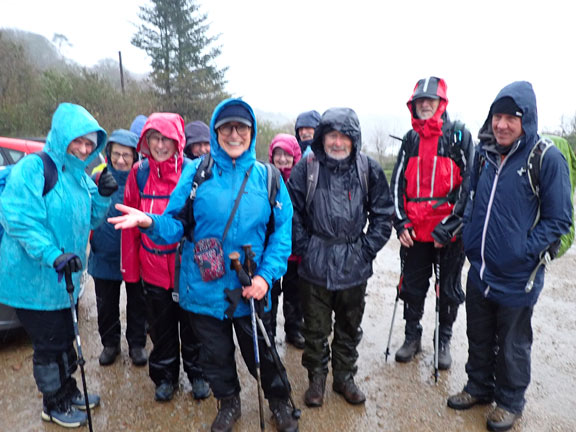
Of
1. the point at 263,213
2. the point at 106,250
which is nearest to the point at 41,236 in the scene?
the point at 106,250

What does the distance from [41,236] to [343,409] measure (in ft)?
8.18

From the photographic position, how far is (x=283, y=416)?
9.11 feet

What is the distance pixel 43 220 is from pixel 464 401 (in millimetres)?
3344

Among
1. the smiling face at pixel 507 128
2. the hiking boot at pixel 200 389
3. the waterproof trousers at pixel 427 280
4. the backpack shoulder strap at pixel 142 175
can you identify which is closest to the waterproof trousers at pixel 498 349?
the waterproof trousers at pixel 427 280

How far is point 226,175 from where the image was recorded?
256 cm

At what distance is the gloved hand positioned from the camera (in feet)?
7.77

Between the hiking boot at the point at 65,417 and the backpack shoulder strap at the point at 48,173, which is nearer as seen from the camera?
the backpack shoulder strap at the point at 48,173

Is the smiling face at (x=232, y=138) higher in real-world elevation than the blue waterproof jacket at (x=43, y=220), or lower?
higher

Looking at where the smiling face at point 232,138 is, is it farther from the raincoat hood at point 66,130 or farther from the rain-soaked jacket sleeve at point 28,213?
the rain-soaked jacket sleeve at point 28,213

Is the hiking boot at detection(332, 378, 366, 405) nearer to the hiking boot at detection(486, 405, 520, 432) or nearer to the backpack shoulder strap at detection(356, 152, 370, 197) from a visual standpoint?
the hiking boot at detection(486, 405, 520, 432)

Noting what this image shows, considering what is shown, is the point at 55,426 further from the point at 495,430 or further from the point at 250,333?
the point at 495,430

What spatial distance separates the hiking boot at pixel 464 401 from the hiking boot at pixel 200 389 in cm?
195

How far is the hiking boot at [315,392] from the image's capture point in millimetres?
3045

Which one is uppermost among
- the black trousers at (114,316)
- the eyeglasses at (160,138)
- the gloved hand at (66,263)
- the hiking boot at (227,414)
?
the eyeglasses at (160,138)
